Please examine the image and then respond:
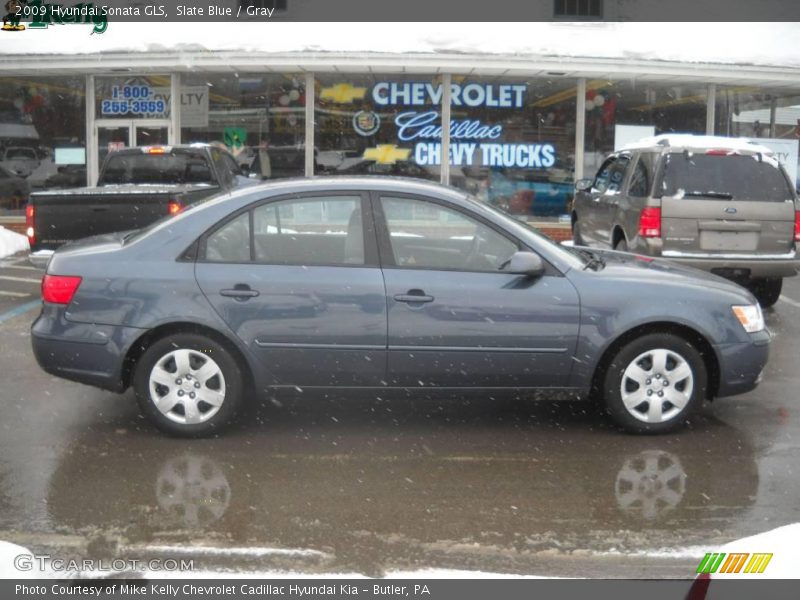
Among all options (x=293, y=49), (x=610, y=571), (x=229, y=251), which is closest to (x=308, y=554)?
(x=610, y=571)

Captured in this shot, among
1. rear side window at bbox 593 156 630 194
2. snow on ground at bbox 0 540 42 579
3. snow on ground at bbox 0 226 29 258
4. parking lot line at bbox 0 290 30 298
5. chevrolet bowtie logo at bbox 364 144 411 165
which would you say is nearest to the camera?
snow on ground at bbox 0 540 42 579

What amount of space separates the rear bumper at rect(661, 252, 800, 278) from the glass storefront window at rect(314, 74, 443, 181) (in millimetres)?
9188

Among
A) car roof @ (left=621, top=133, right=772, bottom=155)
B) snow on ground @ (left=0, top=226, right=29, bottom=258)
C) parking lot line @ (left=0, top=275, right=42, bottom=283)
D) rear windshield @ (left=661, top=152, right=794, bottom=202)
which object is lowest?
parking lot line @ (left=0, top=275, right=42, bottom=283)

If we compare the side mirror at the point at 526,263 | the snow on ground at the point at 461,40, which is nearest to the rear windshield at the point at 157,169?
the snow on ground at the point at 461,40

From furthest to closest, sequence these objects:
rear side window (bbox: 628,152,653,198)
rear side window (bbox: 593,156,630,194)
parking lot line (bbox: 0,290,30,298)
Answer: parking lot line (bbox: 0,290,30,298) → rear side window (bbox: 593,156,630,194) → rear side window (bbox: 628,152,653,198)

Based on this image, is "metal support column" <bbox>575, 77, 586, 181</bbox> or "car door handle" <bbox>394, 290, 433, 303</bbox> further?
"metal support column" <bbox>575, 77, 586, 181</bbox>

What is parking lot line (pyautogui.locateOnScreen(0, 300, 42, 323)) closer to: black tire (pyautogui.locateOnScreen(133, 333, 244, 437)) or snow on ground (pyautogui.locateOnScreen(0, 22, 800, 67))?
black tire (pyautogui.locateOnScreen(133, 333, 244, 437))

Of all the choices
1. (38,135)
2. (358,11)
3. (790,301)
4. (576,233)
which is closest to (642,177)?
(790,301)

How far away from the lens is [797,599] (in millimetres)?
2691

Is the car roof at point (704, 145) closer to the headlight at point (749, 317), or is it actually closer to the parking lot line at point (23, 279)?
the headlight at point (749, 317)

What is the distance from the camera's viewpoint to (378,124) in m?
19.2

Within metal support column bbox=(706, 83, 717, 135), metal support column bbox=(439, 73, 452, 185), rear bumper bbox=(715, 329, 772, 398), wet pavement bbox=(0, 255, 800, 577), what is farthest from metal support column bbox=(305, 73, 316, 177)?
rear bumper bbox=(715, 329, 772, 398)

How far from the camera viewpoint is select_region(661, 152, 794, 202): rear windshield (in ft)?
34.7

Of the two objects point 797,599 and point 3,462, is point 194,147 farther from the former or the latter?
point 797,599
